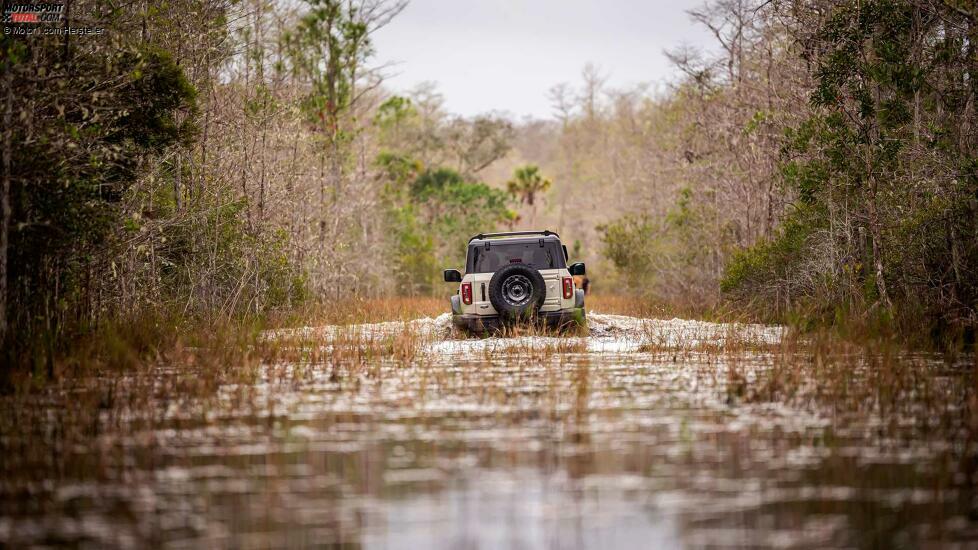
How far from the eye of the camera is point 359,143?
38281 millimetres

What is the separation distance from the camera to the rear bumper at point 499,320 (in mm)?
17391

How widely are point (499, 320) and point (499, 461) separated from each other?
10968 mm

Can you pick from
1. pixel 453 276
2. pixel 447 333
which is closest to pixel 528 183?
pixel 447 333

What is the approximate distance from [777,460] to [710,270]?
Answer: 949 inches

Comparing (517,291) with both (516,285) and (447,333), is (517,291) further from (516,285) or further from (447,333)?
(447,333)

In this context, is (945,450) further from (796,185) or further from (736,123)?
(736,123)

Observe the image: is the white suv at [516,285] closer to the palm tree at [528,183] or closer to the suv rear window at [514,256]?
the suv rear window at [514,256]

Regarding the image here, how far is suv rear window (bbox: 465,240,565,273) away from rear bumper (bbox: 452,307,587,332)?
0.75 metres

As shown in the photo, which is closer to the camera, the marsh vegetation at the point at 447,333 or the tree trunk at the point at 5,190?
the marsh vegetation at the point at 447,333

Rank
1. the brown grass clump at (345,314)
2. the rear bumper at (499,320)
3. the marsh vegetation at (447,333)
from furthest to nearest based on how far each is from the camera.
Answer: the brown grass clump at (345,314), the rear bumper at (499,320), the marsh vegetation at (447,333)

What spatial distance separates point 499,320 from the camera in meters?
17.4

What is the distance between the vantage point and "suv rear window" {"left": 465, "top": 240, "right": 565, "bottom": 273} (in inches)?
698

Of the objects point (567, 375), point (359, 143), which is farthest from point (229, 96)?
point (359, 143)

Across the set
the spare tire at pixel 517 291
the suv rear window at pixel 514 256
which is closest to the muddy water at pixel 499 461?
the spare tire at pixel 517 291
